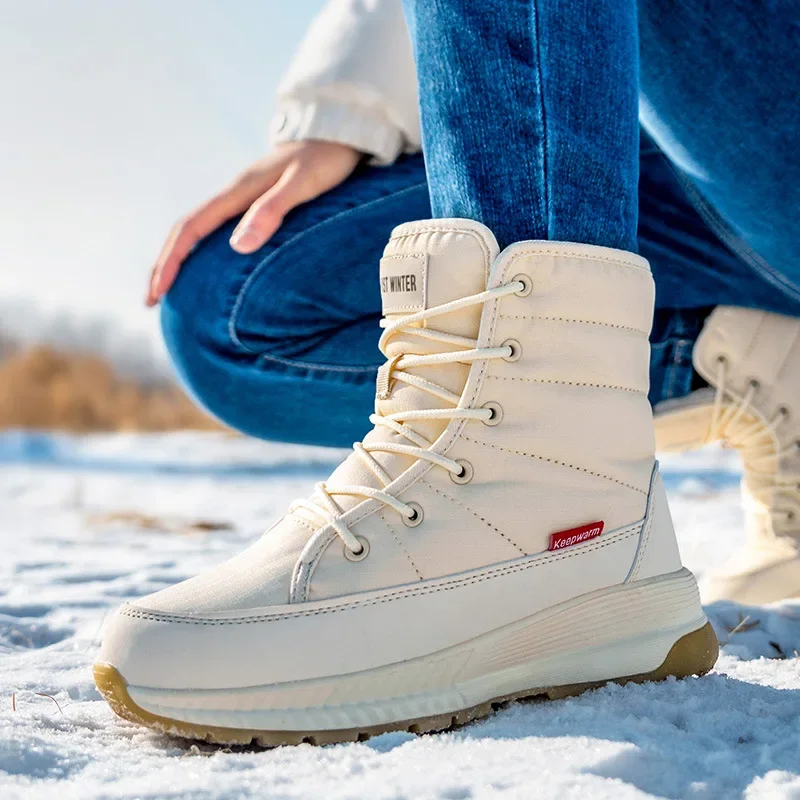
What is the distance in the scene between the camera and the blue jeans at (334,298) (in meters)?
1.57

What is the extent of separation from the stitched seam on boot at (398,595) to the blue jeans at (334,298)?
709 millimetres

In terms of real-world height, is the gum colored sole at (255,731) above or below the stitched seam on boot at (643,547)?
below

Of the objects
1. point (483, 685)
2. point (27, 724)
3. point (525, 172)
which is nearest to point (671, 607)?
point (483, 685)

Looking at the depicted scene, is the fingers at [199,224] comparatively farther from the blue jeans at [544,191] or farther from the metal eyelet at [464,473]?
the metal eyelet at [464,473]

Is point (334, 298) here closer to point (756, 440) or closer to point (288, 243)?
point (288, 243)

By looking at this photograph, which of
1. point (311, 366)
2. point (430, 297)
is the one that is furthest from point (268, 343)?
point (430, 297)

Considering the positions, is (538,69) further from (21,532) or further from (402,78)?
(21,532)

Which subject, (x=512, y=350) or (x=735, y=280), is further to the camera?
(x=735, y=280)

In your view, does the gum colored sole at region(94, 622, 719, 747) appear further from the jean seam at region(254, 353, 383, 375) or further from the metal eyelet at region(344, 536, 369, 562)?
the jean seam at region(254, 353, 383, 375)

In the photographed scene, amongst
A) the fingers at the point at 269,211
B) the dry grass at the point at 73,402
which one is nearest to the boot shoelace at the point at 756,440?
the fingers at the point at 269,211

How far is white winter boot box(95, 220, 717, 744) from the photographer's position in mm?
844

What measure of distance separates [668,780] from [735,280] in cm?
104

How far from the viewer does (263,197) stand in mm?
1558

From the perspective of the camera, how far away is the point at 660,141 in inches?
55.1
